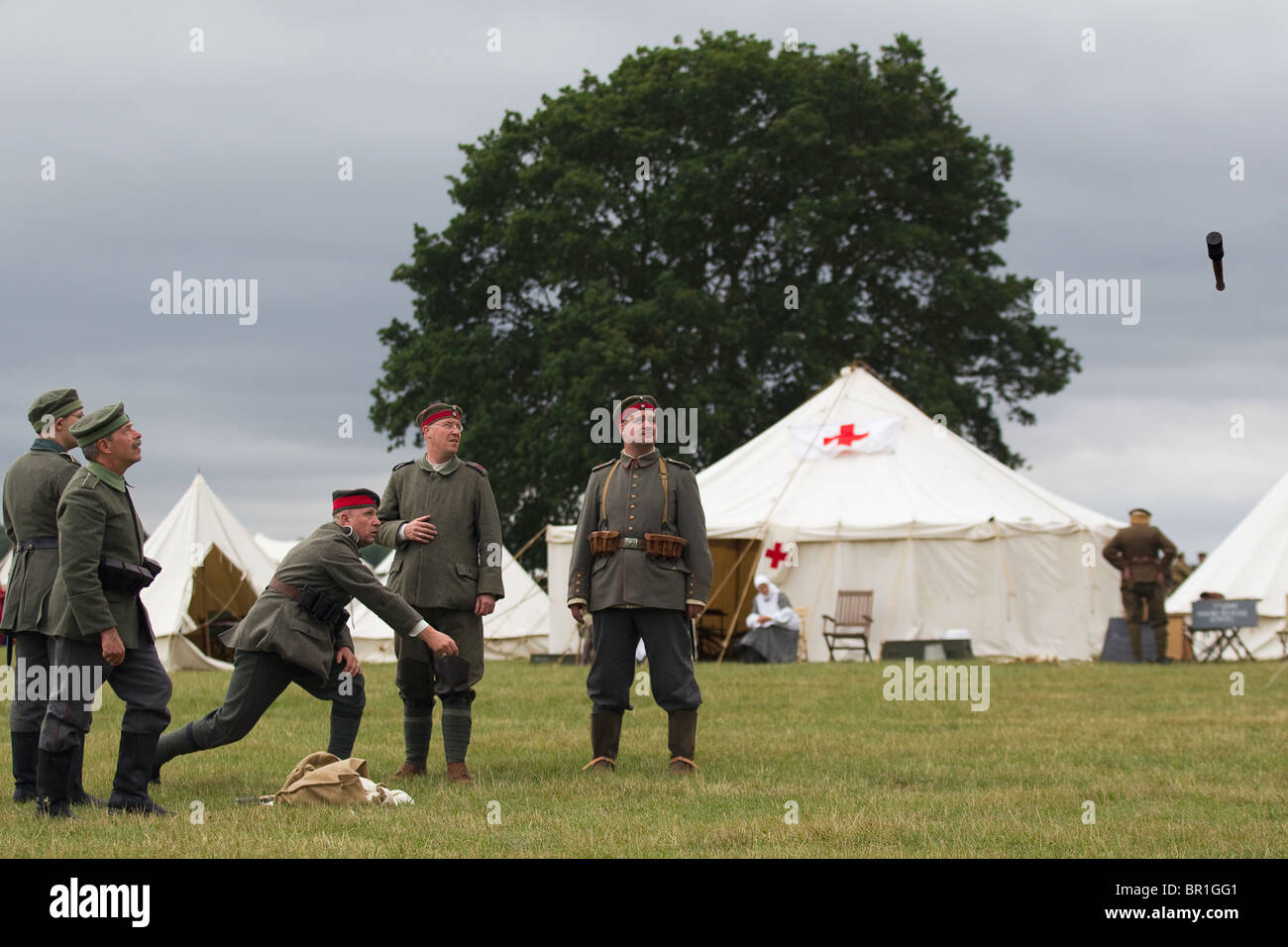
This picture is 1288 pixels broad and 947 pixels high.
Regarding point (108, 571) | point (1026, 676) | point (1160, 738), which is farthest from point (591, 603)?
point (1026, 676)

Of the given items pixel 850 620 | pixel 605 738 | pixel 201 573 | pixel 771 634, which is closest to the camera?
pixel 605 738

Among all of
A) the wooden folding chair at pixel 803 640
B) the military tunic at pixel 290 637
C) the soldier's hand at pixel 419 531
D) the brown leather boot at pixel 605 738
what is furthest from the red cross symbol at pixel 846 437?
the military tunic at pixel 290 637

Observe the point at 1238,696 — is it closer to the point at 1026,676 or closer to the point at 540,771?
the point at 1026,676

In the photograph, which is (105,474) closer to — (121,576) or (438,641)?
(121,576)

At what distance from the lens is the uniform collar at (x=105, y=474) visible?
633 centimetres

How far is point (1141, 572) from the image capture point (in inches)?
749

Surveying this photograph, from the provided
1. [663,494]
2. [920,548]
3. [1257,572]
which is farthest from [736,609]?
[663,494]

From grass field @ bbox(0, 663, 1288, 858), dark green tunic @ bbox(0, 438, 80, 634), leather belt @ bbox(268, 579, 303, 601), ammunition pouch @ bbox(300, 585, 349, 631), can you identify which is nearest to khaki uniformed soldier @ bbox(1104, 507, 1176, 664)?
grass field @ bbox(0, 663, 1288, 858)

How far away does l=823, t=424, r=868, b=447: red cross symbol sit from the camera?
74.4 feet

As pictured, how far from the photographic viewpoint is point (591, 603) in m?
8.04

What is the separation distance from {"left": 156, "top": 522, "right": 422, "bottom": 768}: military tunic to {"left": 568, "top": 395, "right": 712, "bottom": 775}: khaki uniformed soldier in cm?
136

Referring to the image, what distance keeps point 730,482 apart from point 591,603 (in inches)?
589

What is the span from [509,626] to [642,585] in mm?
16707

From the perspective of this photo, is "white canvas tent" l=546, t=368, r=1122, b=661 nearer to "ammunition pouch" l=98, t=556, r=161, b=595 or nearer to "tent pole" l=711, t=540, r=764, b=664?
"tent pole" l=711, t=540, r=764, b=664
